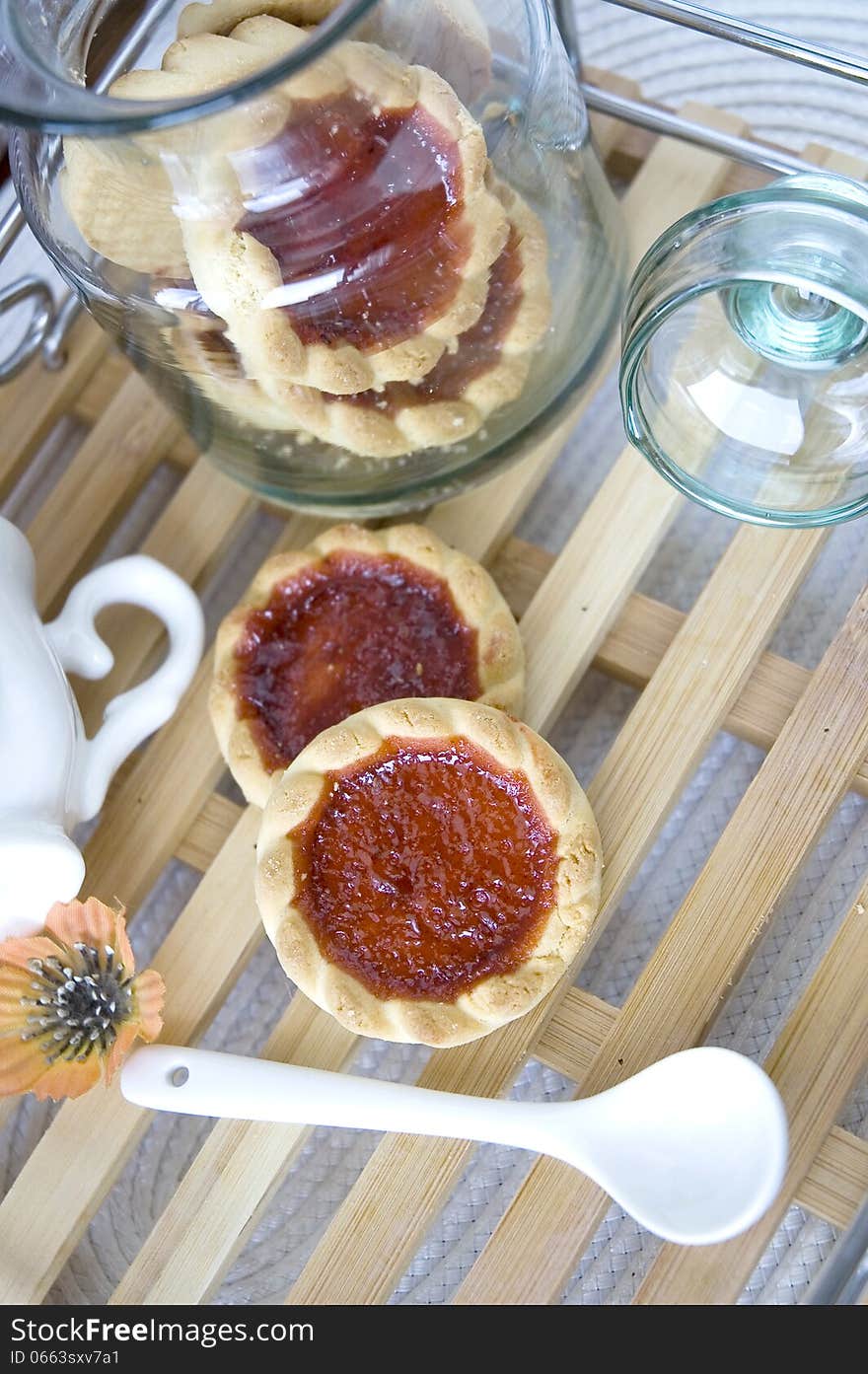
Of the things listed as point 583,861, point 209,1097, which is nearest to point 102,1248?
point 209,1097

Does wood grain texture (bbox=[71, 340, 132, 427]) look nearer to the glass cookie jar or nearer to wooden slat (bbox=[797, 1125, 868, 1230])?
the glass cookie jar

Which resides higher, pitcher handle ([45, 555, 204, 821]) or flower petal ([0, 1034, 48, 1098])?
pitcher handle ([45, 555, 204, 821])

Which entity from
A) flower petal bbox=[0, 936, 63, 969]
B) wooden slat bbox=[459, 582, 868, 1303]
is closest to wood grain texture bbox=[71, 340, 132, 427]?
flower petal bbox=[0, 936, 63, 969]

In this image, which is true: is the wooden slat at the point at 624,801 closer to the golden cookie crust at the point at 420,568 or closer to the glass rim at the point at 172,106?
the golden cookie crust at the point at 420,568

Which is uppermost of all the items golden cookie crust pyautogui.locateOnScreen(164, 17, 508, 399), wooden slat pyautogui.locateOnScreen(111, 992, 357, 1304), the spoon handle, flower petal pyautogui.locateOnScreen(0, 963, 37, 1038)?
golden cookie crust pyautogui.locateOnScreen(164, 17, 508, 399)

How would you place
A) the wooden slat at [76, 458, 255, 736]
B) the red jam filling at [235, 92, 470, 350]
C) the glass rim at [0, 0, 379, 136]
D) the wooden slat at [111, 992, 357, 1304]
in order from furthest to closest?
the wooden slat at [76, 458, 255, 736] → the wooden slat at [111, 992, 357, 1304] → the red jam filling at [235, 92, 470, 350] → the glass rim at [0, 0, 379, 136]

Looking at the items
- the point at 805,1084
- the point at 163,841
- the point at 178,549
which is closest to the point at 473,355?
the point at 178,549

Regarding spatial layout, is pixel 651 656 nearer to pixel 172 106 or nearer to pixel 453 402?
pixel 453 402

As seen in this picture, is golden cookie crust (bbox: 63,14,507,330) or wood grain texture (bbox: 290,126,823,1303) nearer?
golden cookie crust (bbox: 63,14,507,330)
